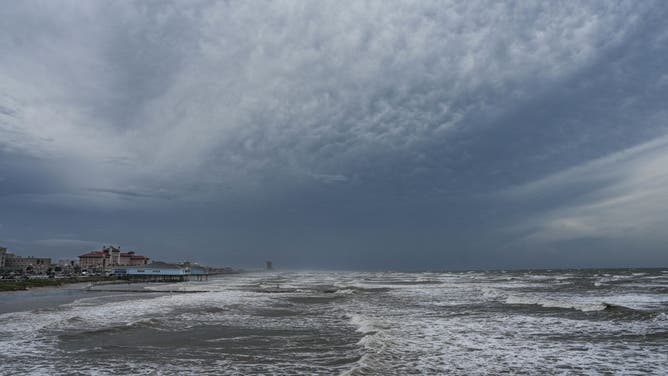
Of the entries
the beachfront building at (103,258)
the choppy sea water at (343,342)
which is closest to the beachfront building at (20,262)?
the beachfront building at (103,258)

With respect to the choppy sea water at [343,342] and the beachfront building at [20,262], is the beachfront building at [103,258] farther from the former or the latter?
the choppy sea water at [343,342]

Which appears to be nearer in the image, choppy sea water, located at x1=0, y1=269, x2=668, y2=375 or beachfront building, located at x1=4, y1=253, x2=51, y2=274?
choppy sea water, located at x1=0, y1=269, x2=668, y2=375

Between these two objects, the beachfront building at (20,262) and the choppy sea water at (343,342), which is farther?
the beachfront building at (20,262)

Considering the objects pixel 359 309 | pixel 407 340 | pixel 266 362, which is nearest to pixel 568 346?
pixel 407 340

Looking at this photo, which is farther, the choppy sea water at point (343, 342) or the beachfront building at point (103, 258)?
the beachfront building at point (103, 258)

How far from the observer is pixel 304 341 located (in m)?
17.2

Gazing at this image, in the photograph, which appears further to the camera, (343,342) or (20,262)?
(20,262)

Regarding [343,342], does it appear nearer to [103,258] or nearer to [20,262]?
[103,258]

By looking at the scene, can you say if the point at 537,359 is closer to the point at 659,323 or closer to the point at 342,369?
the point at 342,369

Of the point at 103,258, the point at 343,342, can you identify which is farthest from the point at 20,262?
the point at 343,342

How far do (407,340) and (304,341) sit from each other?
4.13m

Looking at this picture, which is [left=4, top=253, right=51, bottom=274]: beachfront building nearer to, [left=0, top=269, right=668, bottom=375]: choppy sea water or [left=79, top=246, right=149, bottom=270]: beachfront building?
[left=79, top=246, right=149, bottom=270]: beachfront building

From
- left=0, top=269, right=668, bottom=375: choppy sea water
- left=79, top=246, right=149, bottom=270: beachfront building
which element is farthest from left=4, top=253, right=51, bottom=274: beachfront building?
left=0, top=269, right=668, bottom=375: choppy sea water

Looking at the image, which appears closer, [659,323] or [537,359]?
[537,359]
